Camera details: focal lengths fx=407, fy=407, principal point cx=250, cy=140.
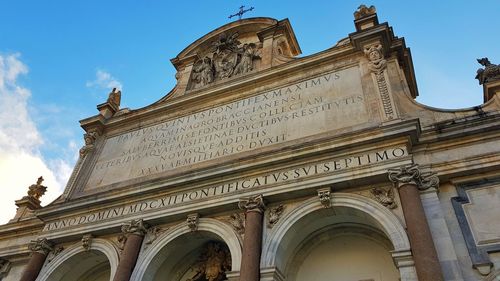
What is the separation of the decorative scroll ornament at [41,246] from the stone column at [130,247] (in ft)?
10.4

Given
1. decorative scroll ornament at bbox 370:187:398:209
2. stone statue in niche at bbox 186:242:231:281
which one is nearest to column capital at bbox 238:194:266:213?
stone statue in niche at bbox 186:242:231:281

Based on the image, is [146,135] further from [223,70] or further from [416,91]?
[416,91]

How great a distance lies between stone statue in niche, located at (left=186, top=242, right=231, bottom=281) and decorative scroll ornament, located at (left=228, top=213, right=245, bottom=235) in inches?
56.6

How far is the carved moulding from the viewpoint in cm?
1109

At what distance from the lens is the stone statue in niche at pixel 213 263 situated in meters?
11.8

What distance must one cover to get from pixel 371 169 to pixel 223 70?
8479 millimetres

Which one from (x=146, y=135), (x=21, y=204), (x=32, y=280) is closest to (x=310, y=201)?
(x=146, y=135)

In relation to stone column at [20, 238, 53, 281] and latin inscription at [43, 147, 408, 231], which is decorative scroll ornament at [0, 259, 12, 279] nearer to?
stone column at [20, 238, 53, 281]

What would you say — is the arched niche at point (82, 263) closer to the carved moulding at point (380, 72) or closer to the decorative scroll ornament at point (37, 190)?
the decorative scroll ornament at point (37, 190)

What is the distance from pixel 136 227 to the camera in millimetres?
11859

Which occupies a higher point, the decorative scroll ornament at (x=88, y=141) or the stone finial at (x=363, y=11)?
the stone finial at (x=363, y=11)

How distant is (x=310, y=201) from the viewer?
10328 mm

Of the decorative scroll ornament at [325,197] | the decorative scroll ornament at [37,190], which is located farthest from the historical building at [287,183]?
the decorative scroll ornament at [37,190]

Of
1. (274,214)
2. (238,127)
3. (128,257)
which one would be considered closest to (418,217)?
(274,214)
